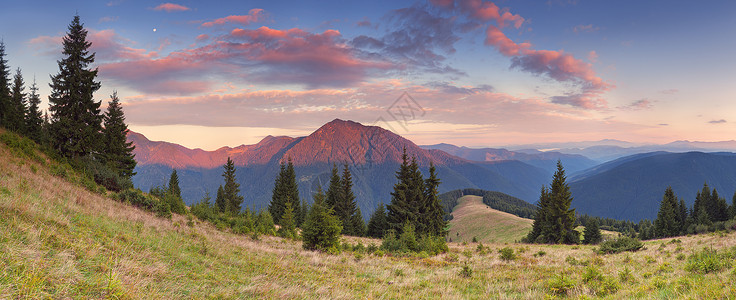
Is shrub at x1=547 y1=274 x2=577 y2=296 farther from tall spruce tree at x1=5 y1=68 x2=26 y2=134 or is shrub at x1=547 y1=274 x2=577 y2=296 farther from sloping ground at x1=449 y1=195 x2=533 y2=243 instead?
sloping ground at x1=449 y1=195 x2=533 y2=243

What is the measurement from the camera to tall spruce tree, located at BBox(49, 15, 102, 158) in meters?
27.1

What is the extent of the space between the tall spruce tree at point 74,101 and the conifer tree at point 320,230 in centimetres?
2612

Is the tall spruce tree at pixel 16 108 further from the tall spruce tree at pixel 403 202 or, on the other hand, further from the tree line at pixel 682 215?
the tree line at pixel 682 215

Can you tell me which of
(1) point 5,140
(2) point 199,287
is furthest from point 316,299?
(1) point 5,140

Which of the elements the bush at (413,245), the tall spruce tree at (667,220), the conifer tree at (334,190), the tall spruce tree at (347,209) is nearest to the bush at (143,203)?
the bush at (413,245)

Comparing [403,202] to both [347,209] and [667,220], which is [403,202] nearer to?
[347,209]

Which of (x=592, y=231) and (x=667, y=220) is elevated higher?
(x=667, y=220)

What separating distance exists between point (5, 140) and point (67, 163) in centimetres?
387

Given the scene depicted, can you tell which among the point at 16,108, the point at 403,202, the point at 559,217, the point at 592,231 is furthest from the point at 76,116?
the point at 592,231

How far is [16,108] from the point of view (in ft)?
137

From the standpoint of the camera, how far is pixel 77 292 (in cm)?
430

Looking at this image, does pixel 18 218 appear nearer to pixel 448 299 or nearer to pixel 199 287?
pixel 199 287

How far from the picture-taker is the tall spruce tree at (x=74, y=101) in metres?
27.1

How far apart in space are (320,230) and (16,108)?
5541 centimetres
